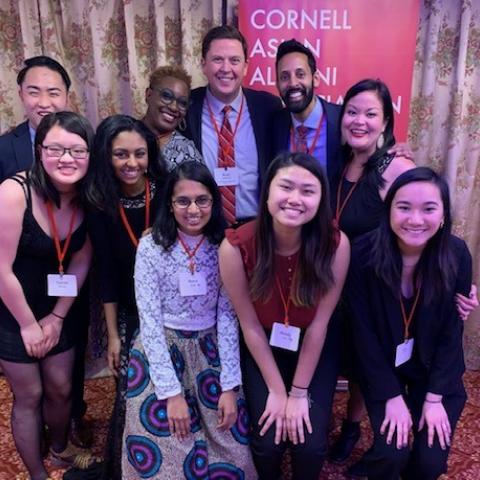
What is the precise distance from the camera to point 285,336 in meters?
1.88

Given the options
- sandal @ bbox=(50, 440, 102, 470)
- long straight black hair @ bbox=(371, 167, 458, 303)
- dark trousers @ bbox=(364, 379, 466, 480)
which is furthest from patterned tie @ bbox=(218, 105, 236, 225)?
sandal @ bbox=(50, 440, 102, 470)

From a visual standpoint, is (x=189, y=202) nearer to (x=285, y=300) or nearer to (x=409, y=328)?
(x=285, y=300)

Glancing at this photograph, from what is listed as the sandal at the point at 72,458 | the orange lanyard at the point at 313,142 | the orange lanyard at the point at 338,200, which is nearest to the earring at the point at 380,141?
the orange lanyard at the point at 338,200

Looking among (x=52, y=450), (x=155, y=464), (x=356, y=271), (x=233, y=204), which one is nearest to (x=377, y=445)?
(x=356, y=271)

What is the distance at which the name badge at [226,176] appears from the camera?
7.70ft

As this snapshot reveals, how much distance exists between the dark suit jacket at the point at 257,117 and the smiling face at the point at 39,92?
0.60 metres

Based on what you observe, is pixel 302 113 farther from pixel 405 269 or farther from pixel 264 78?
pixel 405 269

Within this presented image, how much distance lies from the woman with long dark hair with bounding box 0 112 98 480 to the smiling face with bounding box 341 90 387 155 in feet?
3.37

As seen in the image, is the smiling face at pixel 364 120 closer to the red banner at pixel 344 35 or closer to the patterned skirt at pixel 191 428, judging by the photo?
the red banner at pixel 344 35

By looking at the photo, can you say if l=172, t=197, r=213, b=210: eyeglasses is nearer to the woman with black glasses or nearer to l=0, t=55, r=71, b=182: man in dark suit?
the woman with black glasses

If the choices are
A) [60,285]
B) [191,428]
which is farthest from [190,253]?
[191,428]

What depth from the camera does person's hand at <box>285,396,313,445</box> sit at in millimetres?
1811

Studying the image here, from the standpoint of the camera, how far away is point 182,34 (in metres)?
2.61

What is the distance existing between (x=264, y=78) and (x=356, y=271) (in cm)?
126
